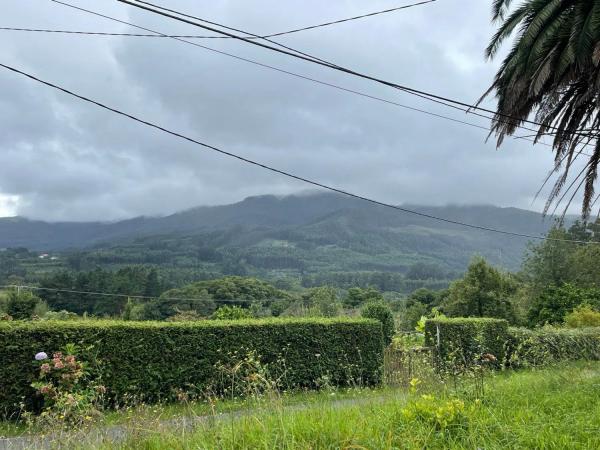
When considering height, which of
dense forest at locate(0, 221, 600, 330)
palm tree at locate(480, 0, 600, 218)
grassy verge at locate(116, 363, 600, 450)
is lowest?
dense forest at locate(0, 221, 600, 330)

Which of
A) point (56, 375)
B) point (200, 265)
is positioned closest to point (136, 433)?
point (56, 375)

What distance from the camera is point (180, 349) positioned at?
1130 centimetres

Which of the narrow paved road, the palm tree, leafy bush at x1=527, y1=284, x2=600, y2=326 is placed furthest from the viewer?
leafy bush at x1=527, y1=284, x2=600, y2=326

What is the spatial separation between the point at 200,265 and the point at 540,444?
513ft

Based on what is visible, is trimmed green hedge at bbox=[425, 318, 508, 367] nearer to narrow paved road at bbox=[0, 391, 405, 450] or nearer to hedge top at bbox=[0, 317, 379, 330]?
hedge top at bbox=[0, 317, 379, 330]

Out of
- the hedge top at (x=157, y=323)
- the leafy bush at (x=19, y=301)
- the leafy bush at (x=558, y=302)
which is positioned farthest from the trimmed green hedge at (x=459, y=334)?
the leafy bush at (x=19, y=301)

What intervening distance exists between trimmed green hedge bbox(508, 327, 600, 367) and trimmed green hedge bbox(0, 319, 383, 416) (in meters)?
3.45

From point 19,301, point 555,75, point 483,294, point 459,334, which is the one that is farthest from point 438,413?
point 483,294

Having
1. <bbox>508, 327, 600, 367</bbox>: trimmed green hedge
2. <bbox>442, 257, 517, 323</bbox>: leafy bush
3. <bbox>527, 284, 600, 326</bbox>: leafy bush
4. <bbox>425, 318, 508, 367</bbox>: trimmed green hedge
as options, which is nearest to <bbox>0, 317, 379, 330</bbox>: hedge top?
<bbox>425, 318, 508, 367</bbox>: trimmed green hedge

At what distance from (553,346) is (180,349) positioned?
30.1ft

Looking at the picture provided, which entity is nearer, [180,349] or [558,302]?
[180,349]

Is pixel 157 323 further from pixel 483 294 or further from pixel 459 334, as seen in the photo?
pixel 483 294

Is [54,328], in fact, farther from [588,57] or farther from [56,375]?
[588,57]

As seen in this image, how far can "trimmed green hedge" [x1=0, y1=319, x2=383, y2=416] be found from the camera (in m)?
9.30
